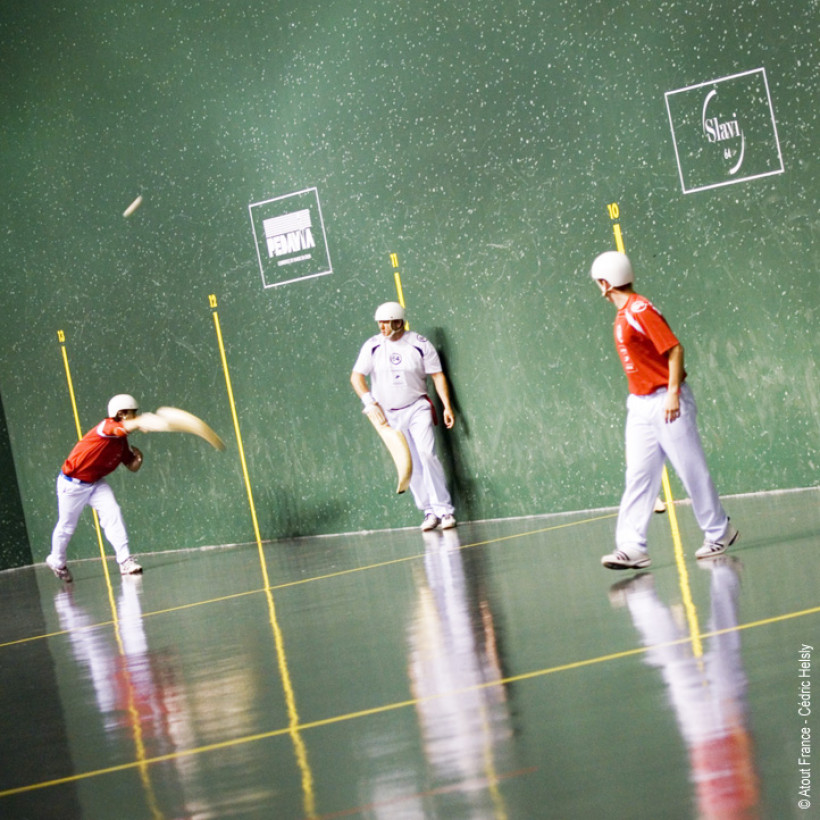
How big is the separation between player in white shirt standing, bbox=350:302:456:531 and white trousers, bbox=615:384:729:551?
3.59 m

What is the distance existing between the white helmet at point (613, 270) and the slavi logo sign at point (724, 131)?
2.23 metres

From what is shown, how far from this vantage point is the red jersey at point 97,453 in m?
10.5

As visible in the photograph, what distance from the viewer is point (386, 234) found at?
10.0 metres

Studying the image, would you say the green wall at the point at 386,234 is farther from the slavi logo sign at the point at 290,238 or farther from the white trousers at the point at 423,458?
the white trousers at the point at 423,458

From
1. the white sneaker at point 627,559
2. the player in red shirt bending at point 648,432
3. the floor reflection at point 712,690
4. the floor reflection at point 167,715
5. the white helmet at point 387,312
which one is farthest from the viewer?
the white helmet at point 387,312

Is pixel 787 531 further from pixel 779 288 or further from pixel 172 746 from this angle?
pixel 172 746

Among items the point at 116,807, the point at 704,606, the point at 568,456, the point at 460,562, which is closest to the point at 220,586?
the point at 460,562

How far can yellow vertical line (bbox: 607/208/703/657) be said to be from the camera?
452cm

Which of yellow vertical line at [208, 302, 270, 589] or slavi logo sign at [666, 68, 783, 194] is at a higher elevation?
slavi logo sign at [666, 68, 783, 194]

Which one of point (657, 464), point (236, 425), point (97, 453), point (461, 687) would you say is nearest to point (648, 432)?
point (657, 464)

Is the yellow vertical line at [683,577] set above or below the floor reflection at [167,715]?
below

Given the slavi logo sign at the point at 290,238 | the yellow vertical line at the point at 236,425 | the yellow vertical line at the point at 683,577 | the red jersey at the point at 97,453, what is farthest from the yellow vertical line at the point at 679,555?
the red jersey at the point at 97,453

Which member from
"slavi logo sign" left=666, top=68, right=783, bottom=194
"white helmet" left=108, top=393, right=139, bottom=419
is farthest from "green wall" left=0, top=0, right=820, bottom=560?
"white helmet" left=108, top=393, right=139, bottom=419

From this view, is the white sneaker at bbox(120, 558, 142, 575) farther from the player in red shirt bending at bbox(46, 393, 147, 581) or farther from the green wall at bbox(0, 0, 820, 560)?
the green wall at bbox(0, 0, 820, 560)
